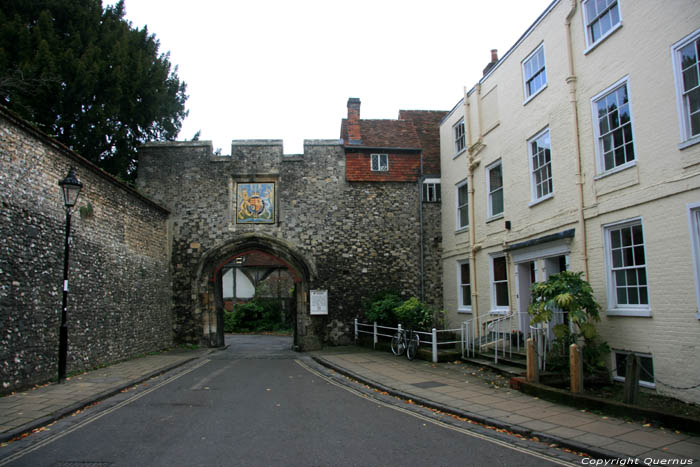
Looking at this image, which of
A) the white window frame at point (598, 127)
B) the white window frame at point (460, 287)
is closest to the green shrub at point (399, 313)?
the white window frame at point (460, 287)

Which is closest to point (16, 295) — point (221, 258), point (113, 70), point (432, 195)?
point (221, 258)

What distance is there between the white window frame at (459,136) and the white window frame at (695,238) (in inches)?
367

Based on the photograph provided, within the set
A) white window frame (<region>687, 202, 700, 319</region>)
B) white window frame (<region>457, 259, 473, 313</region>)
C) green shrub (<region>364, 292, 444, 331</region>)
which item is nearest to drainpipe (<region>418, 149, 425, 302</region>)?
green shrub (<region>364, 292, 444, 331</region>)

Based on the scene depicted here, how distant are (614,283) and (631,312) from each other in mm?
768

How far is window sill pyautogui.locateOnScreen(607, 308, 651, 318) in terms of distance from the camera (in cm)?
844

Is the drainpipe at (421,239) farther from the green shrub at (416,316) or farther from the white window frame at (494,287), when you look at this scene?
the white window frame at (494,287)

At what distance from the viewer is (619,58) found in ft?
30.4

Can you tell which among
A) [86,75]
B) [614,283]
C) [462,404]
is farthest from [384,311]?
A: [86,75]

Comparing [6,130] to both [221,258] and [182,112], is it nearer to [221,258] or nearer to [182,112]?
[221,258]

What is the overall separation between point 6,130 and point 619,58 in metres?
11.5

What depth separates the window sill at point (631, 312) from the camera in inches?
332

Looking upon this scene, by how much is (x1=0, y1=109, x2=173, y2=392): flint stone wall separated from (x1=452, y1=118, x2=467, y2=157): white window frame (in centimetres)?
1072

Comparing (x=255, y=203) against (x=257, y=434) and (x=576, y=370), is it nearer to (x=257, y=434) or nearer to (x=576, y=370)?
(x=257, y=434)

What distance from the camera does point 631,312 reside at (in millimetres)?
8758
